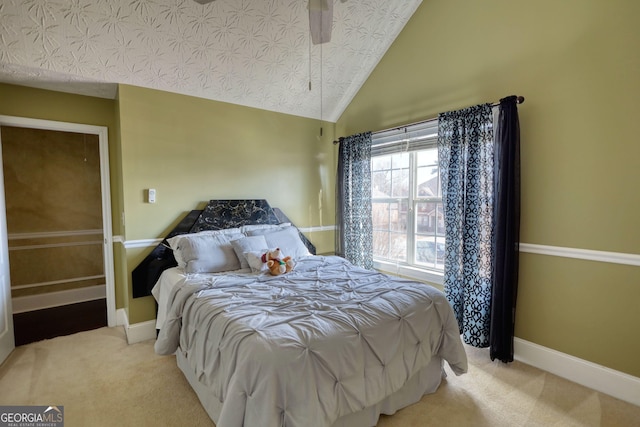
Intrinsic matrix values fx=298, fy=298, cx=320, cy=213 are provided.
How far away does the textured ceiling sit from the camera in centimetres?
217

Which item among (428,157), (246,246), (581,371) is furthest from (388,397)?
(428,157)

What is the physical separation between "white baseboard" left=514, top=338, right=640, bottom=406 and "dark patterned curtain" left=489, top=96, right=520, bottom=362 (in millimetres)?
161

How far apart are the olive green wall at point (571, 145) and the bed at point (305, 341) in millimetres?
963

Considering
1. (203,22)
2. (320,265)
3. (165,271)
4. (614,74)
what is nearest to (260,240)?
(320,265)

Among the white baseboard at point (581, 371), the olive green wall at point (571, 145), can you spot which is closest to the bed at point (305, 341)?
the white baseboard at point (581, 371)

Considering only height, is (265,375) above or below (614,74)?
below

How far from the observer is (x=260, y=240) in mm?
2918

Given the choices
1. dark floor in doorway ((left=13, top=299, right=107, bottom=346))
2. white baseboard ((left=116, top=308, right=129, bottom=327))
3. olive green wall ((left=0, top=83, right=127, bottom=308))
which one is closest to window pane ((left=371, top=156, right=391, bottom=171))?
olive green wall ((left=0, top=83, right=127, bottom=308))

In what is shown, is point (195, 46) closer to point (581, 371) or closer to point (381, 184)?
point (381, 184)

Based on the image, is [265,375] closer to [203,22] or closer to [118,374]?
[118,374]

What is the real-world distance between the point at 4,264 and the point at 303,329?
2.88 metres

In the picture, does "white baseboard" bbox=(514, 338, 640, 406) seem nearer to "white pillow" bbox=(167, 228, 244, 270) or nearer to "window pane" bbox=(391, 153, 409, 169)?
"window pane" bbox=(391, 153, 409, 169)

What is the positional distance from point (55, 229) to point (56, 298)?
887mm

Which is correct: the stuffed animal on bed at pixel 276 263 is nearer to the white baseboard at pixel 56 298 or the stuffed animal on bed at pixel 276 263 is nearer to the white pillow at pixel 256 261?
the white pillow at pixel 256 261
